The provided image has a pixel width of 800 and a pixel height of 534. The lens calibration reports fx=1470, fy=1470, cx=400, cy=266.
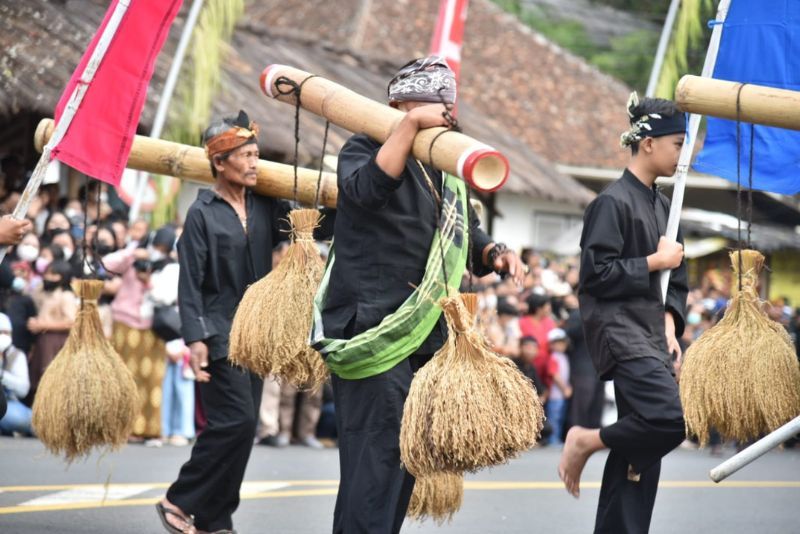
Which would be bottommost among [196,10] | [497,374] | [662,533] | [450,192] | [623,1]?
[662,533]

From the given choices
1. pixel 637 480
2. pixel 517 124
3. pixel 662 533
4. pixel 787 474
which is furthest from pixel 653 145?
pixel 517 124

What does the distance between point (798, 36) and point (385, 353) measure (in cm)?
313

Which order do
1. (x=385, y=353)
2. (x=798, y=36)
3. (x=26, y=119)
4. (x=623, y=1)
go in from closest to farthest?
(x=385, y=353), (x=798, y=36), (x=26, y=119), (x=623, y=1)

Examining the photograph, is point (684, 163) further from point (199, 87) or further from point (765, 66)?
point (199, 87)

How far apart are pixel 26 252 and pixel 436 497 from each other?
25.4 feet

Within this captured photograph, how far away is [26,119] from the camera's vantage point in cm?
1820

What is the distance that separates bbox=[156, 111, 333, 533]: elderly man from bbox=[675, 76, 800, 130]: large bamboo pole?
7.79 feet

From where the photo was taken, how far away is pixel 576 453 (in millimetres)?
6992

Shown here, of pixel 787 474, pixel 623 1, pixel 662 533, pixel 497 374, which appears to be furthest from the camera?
pixel 623 1

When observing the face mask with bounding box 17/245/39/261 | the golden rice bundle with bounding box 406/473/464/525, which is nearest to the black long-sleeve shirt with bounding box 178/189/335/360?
the golden rice bundle with bounding box 406/473/464/525

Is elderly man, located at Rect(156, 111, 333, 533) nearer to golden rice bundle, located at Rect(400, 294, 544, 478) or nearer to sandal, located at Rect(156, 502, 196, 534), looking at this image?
sandal, located at Rect(156, 502, 196, 534)

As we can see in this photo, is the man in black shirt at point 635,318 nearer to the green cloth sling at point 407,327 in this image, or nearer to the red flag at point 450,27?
the green cloth sling at point 407,327

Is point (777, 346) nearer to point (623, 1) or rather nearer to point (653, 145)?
point (653, 145)

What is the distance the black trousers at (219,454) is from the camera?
25.3 feet
